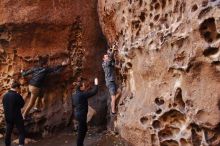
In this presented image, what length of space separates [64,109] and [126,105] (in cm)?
320

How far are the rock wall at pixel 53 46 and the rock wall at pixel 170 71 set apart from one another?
243 centimetres

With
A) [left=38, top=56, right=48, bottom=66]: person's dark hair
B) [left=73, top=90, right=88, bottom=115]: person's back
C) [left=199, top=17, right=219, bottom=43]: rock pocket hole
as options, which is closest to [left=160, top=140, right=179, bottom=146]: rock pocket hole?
[left=199, top=17, right=219, bottom=43]: rock pocket hole

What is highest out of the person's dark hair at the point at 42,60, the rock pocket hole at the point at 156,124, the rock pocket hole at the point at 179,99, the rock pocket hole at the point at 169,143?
the person's dark hair at the point at 42,60

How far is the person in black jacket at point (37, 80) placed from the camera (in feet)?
36.8

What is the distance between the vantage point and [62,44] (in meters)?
11.6

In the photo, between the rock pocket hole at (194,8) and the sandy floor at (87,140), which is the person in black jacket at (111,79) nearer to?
the sandy floor at (87,140)

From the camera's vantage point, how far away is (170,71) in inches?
279

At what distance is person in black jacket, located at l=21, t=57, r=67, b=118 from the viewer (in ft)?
36.8

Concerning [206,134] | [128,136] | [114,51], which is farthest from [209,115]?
[114,51]

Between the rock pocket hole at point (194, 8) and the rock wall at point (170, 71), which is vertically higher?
the rock pocket hole at point (194, 8)

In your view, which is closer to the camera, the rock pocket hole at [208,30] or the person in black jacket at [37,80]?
the rock pocket hole at [208,30]

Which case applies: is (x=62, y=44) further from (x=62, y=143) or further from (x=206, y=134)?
(x=206, y=134)

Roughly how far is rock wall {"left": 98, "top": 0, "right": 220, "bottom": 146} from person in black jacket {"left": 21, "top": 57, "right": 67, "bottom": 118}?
280cm

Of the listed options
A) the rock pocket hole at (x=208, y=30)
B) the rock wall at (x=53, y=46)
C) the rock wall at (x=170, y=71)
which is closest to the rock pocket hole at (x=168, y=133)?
the rock wall at (x=170, y=71)
